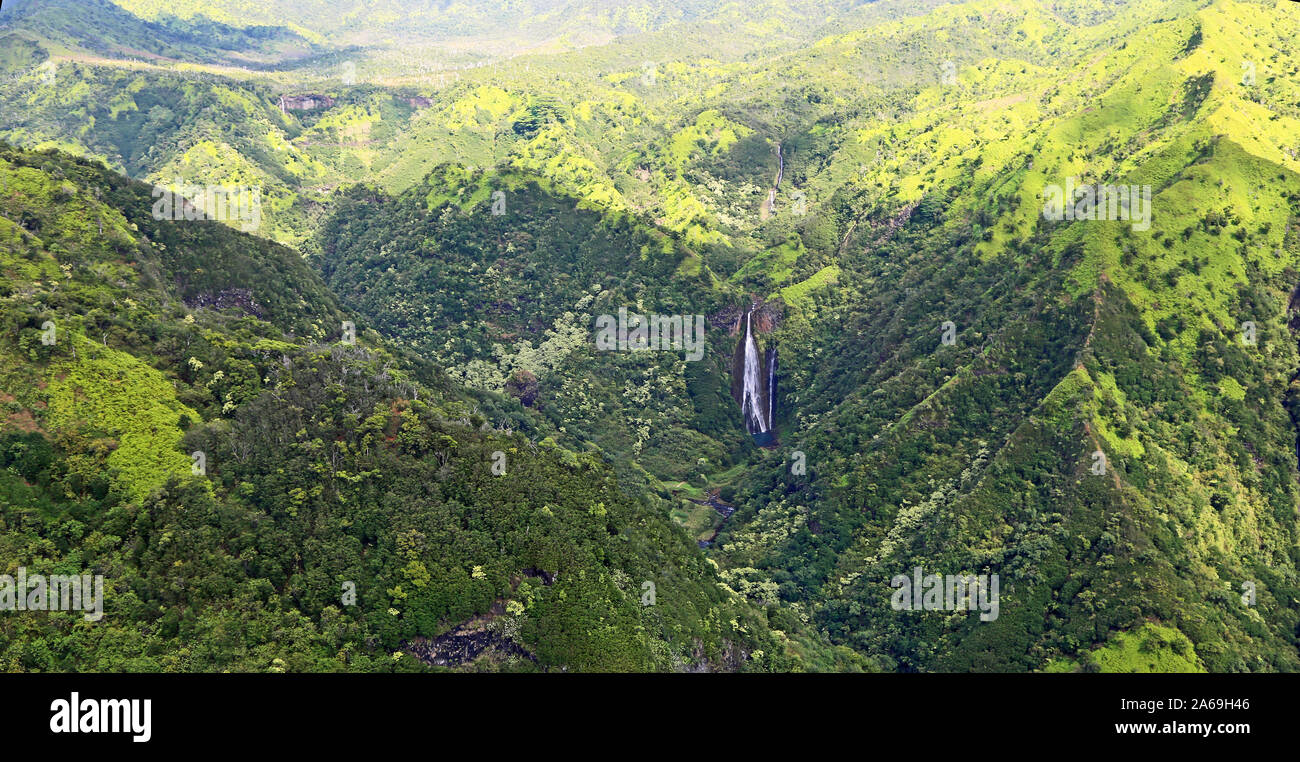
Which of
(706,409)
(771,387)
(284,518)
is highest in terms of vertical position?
(771,387)

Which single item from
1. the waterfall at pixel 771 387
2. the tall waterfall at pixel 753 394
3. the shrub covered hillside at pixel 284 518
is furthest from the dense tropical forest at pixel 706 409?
the tall waterfall at pixel 753 394

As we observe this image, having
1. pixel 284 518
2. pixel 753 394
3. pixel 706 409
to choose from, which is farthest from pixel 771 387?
pixel 284 518

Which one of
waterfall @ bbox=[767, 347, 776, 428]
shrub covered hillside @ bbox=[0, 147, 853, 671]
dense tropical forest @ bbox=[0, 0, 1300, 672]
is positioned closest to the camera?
shrub covered hillside @ bbox=[0, 147, 853, 671]

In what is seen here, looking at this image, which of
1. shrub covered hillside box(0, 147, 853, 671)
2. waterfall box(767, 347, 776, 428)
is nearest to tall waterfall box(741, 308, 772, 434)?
waterfall box(767, 347, 776, 428)

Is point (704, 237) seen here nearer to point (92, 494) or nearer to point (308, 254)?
point (308, 254)

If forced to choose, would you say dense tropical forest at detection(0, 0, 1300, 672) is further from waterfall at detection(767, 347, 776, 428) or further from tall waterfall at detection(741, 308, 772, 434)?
tall waterfall at detection(741, 308, 772, 434)

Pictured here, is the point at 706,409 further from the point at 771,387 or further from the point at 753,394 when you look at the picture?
the point at 771,387

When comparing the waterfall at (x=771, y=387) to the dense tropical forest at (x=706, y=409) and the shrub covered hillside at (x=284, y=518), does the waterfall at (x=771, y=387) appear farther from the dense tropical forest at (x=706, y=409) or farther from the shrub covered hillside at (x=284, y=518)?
the shrub covered hillside at (x=284, y=518)
